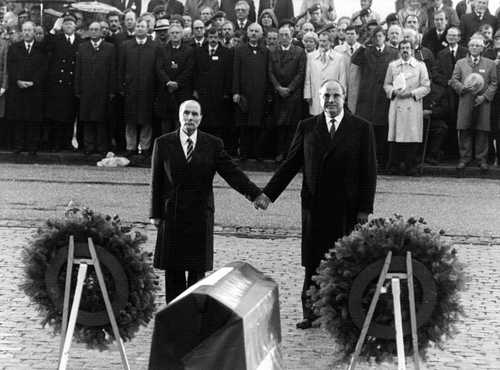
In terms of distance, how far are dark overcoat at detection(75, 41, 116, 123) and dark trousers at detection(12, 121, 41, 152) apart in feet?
3.96

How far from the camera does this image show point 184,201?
1027 cm

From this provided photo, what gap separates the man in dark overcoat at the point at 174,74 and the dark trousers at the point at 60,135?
234cm

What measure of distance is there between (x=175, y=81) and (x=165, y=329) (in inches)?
548

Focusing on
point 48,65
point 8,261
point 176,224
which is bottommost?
point 8,261

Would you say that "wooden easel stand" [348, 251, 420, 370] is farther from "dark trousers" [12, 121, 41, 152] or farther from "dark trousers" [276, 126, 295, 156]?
"dark trousers" [12, 121, 41, 152]

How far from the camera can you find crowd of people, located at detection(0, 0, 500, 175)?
20.6m

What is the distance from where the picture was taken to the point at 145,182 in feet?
63.0

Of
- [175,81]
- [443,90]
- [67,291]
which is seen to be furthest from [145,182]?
[67,291]

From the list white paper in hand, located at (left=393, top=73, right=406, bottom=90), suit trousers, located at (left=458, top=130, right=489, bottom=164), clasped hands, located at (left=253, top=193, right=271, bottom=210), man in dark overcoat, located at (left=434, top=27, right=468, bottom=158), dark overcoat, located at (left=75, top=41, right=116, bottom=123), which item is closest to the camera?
clasped hands, located at (left=253, top=193, right=271, bottom=210)

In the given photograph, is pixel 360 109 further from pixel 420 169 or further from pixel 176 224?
pixel 176 224

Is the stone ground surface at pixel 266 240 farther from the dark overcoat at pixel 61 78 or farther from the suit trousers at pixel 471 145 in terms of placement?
the dark overcoat at pixel 61 78

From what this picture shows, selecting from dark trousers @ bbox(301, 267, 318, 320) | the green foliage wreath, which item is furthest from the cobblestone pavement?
the green foliage wreath

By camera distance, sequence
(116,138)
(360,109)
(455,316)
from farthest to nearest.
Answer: (116,138) < (360,109) < (455,316)

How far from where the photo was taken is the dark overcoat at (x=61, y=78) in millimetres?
21922
